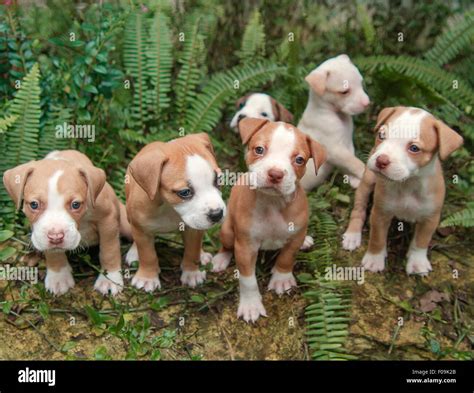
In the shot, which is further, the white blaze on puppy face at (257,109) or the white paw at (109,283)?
the white blaze on puppy face at (257,109)

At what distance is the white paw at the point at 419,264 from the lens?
21.4 feet

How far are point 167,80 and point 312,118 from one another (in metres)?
1.89

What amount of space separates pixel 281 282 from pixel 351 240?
3.33 feet

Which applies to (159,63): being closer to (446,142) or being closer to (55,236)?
(55,236)

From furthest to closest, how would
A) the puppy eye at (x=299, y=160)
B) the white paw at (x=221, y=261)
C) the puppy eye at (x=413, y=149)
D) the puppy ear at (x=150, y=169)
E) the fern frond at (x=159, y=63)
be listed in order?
the fern frond at (x=159, y=63), the white paw at (x=221, y=261), the puppy eye at (x=413, y=149), the puppy eye at (x=299, y=160), the puppy ear at (x=150, y=169)

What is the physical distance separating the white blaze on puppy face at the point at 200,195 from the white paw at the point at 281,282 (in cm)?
126

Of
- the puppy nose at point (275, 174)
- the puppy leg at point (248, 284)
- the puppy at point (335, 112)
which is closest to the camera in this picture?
the puppy nose at point (275, 174)

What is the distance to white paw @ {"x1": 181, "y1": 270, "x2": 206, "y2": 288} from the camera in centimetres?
643

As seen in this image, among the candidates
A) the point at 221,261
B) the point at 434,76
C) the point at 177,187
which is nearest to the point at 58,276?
the point at 221,261

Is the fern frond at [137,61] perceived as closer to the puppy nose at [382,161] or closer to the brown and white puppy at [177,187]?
the brown and white puppy at [177,187]

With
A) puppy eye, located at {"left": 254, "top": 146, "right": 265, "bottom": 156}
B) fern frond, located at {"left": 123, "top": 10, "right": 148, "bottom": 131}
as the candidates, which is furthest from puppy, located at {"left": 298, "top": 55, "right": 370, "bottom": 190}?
fern frond, located at {"left": 123, "top": 10, "right": 148, "bottom": 131}

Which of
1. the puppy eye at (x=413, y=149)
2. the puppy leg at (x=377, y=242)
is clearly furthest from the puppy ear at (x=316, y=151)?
the puppy leg at (x=377, y=242)

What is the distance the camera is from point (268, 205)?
574 centimetres
